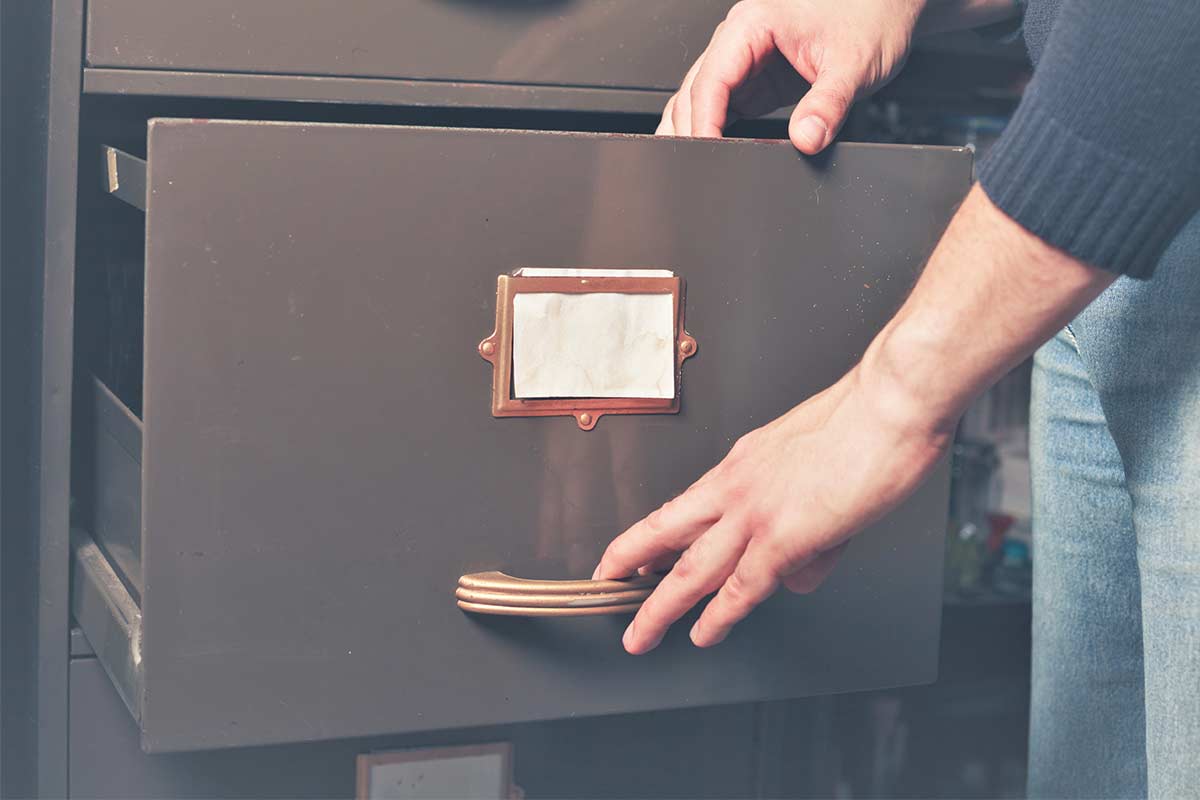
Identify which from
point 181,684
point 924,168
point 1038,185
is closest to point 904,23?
point 924,168

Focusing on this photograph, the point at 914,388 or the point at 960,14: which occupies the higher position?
the point at 960,14

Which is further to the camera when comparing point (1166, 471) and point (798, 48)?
point (798, 48)

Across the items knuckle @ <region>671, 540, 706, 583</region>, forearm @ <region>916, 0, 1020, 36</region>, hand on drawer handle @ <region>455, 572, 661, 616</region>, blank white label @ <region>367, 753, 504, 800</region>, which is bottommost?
blank white label @ <region>367, 753, 504, 800</region>

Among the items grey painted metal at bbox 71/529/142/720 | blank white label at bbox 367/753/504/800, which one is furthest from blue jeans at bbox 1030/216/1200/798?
grey painted metal at bbox 71/529/142/720

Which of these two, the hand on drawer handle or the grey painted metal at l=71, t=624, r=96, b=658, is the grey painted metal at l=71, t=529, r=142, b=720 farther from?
the hand on drawer handle

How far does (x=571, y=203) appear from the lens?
1.92ft

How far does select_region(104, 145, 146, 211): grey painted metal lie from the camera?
1.97 ft

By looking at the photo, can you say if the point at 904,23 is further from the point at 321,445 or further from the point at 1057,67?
the point at 321,445

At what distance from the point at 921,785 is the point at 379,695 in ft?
3.40

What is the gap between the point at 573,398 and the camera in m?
0.60

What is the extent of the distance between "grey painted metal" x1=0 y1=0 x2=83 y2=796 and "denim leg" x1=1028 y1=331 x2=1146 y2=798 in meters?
0.60

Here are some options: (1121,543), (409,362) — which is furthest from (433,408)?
(1121,543)

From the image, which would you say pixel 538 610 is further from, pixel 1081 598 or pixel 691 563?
pixel 1081 598

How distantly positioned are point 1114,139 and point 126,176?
1.52 ft
